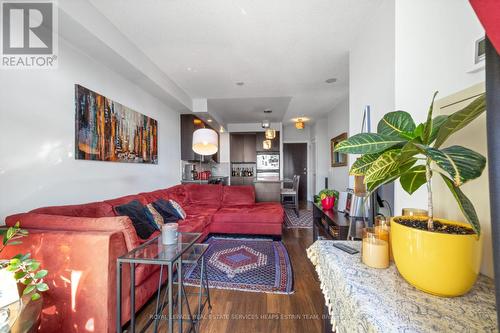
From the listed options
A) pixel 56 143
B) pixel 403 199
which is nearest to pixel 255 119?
pixel 56 143

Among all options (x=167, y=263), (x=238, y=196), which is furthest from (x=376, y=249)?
(x=238, y=196)

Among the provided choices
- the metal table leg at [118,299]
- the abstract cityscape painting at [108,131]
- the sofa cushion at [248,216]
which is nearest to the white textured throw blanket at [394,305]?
the metal table leg at [118,299]

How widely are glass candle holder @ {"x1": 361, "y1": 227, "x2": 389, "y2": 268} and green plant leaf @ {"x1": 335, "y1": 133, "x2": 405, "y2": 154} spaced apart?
41 centimetres

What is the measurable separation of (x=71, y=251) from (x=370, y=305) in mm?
1581

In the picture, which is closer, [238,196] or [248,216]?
[248,216]

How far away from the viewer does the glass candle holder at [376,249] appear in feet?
2.57

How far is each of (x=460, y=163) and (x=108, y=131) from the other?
2989mm

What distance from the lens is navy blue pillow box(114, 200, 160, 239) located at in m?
2.03

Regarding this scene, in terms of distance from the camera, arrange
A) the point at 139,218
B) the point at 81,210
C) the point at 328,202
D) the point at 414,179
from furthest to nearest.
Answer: the point at 328,202, the point at 139,218, the point at 81,210, the point at 414,179

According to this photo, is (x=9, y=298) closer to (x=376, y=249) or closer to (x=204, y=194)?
(x=376, y=249)

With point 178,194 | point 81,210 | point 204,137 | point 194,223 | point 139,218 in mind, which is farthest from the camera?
point 178,194

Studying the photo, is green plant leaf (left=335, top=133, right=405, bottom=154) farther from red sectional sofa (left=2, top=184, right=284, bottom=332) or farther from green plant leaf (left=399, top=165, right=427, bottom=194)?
red sectional sofa (left=2, top=184, right=284, bottom=332)

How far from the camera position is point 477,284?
0.67 meters

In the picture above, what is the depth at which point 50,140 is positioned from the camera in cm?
184
